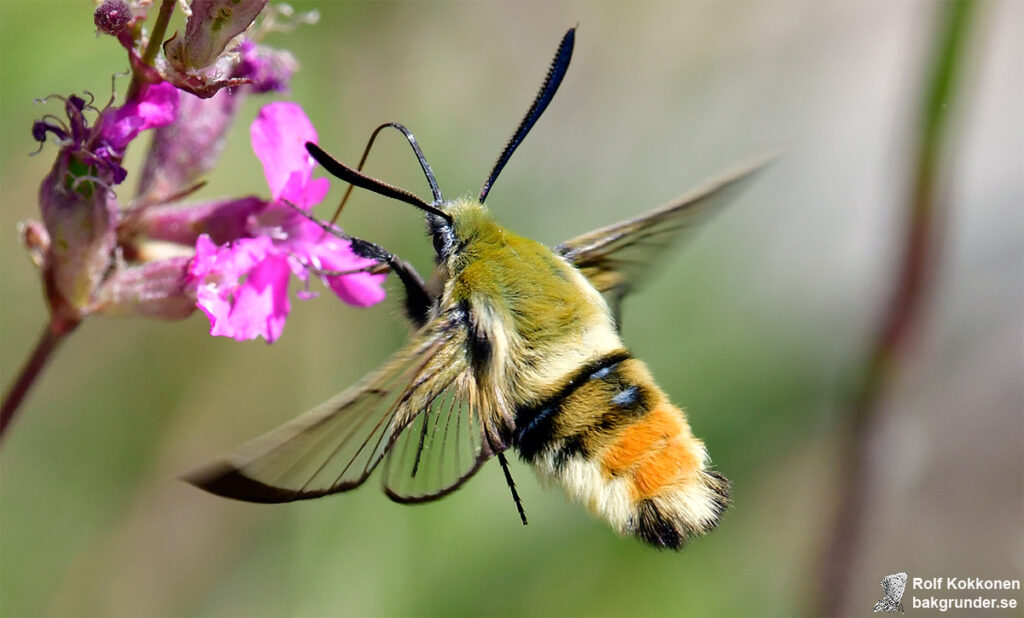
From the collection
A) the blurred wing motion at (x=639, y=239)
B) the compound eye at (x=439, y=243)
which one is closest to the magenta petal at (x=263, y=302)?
the compound eye at (x=439, y=243)

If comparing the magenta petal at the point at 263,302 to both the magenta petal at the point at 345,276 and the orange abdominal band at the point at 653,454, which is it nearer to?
the magenta petal at the point at 345,276

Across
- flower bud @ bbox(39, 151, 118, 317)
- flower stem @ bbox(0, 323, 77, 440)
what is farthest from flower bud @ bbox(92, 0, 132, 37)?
flower stem @ bbox(0, 323, 77, 440)

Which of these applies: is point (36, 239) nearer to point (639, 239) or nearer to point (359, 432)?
point (359, 432)

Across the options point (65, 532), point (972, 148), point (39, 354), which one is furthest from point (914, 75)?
point (65, 532)

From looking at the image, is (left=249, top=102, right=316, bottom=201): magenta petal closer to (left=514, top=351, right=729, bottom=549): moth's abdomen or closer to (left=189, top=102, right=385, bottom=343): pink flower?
(left=189, top=102, right=385, bottom=343): pink flower

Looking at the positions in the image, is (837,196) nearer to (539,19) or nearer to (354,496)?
(539,19)

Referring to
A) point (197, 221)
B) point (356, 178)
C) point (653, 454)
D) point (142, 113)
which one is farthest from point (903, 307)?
point (142, 113)
